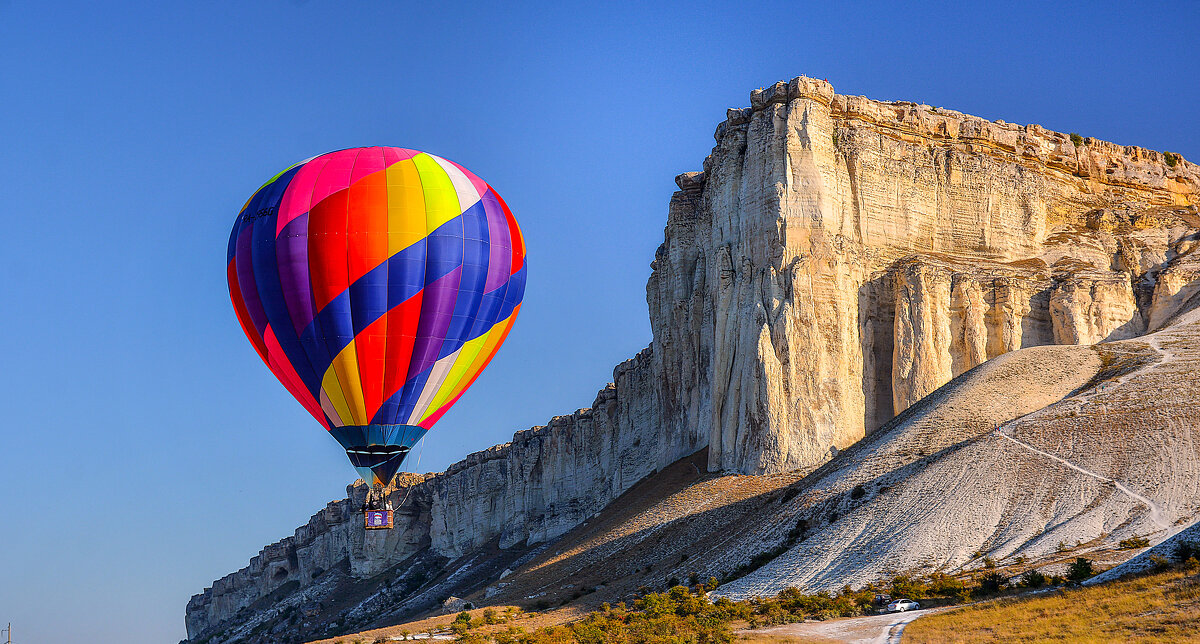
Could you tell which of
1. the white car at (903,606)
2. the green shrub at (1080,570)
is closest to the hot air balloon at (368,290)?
the white car at (903,606)

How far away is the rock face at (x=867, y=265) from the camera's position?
57.7 metres

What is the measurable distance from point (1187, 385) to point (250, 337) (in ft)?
96.1

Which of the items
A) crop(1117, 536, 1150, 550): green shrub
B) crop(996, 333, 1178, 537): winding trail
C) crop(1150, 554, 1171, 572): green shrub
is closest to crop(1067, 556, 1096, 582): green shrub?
crop(1117, 536, 1150, 550): green shrub

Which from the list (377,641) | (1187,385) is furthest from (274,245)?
(1187,385)

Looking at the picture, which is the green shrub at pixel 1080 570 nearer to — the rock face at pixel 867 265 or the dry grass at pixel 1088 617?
the dry grass at pixel 1088 617

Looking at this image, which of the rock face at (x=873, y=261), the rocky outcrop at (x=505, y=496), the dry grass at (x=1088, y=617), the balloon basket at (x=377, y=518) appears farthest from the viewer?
the rocky outcrop at (x=505, y=496)

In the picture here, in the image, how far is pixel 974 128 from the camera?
6831 cm

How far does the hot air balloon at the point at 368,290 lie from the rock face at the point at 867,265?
55.8 ft

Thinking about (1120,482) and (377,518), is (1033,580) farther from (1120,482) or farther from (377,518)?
(377,518)

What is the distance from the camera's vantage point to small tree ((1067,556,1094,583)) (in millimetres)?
31641

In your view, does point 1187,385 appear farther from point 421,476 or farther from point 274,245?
point 421,476

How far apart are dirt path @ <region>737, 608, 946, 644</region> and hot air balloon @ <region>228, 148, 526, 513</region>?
14103mm

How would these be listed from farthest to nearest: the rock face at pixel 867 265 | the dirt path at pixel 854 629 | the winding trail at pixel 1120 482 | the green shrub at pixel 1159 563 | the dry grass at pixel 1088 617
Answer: the rock face at pixel 867 265, the winding trail at pixel 1120 482, the dirt path at pixel 854 629, the green shrub at pixel 1159 563, the dry grass at pixel 1088 617

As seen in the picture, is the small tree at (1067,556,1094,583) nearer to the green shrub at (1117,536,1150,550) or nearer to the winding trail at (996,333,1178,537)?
the green shrub at (1117,536,1150,550)
